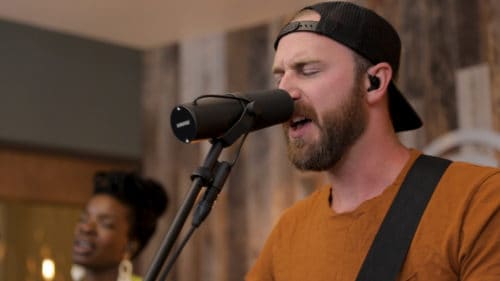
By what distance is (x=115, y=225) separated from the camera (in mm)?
3064

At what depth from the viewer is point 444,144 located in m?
3.54

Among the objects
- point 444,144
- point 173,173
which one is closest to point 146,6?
point 173,173

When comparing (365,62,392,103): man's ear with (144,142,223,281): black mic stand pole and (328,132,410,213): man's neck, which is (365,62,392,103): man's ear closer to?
(328,132,410,213): man's neck

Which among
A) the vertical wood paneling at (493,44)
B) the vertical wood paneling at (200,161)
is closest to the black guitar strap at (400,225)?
the vertical wood paneling at (493,44)

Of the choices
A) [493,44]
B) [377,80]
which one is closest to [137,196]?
[493,44]

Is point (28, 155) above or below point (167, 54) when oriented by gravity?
below

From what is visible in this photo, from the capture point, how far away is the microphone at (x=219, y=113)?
130 cm

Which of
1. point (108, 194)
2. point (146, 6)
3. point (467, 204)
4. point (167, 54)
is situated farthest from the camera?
point (167, 54)

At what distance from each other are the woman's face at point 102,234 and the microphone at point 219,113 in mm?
1717

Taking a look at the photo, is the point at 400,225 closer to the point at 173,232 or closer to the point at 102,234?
the point at 173,232

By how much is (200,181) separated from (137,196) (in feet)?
6.33

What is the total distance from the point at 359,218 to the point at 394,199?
0.08 metres

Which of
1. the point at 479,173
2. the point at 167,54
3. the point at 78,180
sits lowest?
the point at 479,173

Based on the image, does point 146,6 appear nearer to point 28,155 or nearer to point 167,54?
point 167,54
